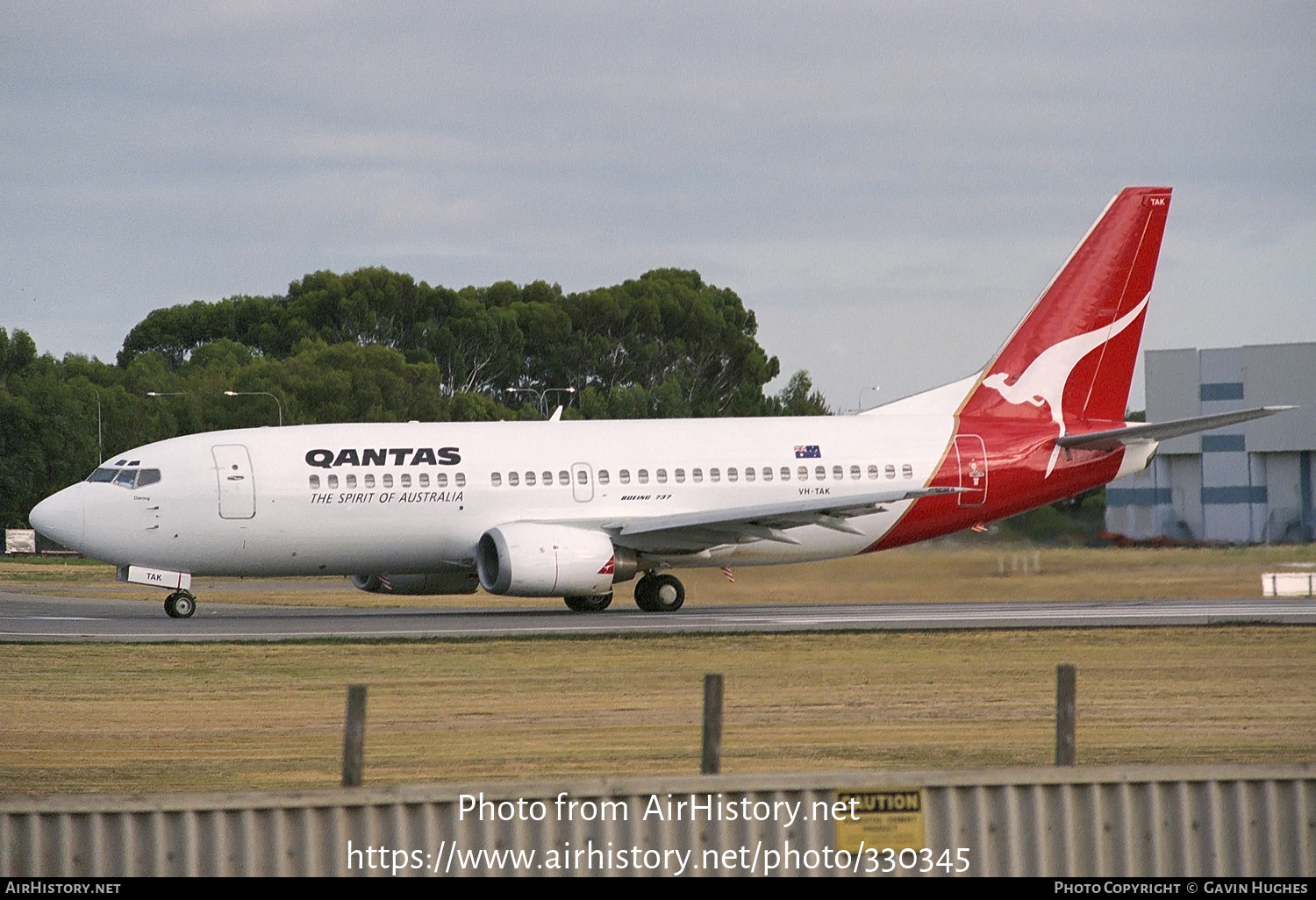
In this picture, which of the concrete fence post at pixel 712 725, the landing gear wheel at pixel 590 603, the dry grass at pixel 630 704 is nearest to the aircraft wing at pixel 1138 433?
the dry grass at pixel 630 704

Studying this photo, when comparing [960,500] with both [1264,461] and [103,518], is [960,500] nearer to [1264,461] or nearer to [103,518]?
[103,518]

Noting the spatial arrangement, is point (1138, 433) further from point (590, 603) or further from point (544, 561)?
point (544, 561)

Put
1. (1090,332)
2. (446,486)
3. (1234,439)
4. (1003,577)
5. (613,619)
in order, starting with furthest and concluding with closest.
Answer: (1234,439), (1090,332), (1003,577), (446,486), (613,619)

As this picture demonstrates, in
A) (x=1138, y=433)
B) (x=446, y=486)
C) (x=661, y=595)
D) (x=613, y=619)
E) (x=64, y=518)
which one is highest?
(x=1138, y=433)

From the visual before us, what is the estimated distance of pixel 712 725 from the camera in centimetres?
1203

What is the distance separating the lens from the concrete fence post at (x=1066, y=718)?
41.8 feet

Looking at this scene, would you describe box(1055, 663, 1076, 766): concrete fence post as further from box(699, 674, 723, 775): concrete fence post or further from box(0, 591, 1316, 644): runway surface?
box(0, 591, 1316, 644): runway surface

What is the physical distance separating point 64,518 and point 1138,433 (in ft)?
69.6

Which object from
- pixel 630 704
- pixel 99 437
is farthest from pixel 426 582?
pixel 99 437

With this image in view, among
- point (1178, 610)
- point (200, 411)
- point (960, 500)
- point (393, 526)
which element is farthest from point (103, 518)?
point (200, 411)

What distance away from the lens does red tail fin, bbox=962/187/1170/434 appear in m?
37.6

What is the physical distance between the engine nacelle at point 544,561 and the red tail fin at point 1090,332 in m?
9.27

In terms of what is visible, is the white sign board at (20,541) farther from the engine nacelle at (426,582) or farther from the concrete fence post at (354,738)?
the concrete fence post at (354,738)

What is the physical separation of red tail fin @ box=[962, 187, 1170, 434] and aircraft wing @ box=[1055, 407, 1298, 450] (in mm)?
696
